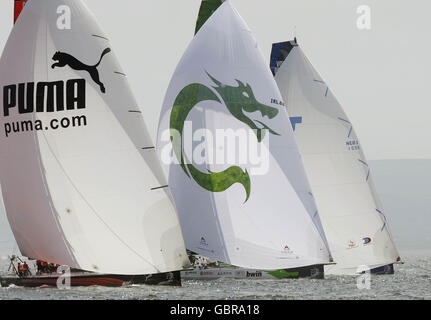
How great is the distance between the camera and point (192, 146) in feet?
116

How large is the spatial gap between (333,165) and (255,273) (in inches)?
275

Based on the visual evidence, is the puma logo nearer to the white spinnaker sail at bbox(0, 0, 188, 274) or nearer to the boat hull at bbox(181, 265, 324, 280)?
the white spinnaker sail at bbox(0, 0, 188, 274)

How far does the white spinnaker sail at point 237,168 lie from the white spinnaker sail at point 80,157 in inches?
225

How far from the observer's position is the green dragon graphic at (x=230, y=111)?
34219mm

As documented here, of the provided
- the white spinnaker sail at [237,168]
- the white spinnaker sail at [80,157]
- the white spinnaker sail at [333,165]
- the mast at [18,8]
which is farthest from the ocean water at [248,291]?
the mast at [18,8]

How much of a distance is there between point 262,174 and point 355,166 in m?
7.02

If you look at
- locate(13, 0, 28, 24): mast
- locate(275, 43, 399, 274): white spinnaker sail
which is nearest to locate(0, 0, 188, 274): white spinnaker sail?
locate(13, 0, 28, 24): mast

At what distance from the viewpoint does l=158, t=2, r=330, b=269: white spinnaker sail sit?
3391 centimetres

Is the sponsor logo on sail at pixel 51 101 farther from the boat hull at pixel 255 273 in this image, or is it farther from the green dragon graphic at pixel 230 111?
the boat hull at pixel 255 273

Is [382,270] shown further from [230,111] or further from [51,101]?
[51,101]

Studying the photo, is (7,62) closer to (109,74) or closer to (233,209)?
(109,74)

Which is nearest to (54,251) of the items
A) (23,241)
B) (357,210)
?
→ (23,241)

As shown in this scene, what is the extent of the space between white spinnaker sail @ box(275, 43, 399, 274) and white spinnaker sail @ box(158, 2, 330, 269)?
13.1 ft

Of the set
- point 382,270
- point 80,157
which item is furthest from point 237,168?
point 382,270
